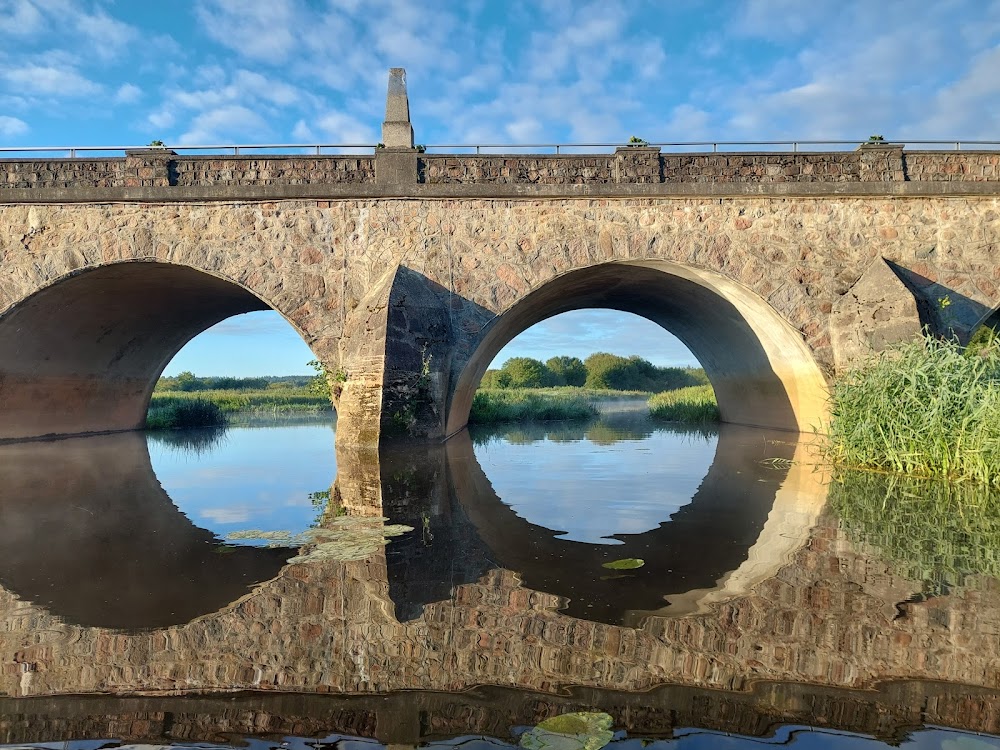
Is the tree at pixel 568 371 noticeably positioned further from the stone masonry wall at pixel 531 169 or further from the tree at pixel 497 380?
the stone masonry wall at pixel 531 169

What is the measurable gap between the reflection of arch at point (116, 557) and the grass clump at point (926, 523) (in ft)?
13.3

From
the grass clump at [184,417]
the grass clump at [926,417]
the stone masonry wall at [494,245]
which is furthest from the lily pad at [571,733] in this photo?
the grass clump at [184,417]

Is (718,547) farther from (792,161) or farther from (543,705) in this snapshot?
(792,161)

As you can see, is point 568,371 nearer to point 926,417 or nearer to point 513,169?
point 513,169

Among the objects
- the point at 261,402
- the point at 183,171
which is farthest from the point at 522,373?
the point at 183,171

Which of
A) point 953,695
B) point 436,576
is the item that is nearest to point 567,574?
point 436,576

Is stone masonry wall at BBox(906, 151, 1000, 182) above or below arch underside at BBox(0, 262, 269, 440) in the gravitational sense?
above

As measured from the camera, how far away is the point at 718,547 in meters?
4.50

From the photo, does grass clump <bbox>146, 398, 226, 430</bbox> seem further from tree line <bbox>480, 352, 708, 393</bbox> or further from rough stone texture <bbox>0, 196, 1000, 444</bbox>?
tree line <bbox>480, 352, 708, 393</bbox>

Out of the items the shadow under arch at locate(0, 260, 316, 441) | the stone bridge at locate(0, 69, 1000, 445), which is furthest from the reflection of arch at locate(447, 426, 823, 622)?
the shadow under arch at locate(0, 260, 316, 441)

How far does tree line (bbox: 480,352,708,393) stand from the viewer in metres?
50.1

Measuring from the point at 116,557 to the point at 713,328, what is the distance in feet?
43.7

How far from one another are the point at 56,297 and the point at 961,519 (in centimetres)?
1404

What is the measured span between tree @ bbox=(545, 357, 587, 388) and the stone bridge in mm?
44265
